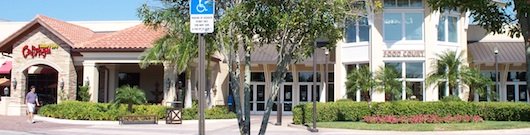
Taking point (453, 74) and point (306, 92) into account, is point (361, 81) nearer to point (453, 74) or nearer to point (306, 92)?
point (453, 74)

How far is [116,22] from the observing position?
4294 cm

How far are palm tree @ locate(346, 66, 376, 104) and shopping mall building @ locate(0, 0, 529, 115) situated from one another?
51.6 inches

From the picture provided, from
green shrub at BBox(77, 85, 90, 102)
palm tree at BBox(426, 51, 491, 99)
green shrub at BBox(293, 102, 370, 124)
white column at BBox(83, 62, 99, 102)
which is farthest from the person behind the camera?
white column at BBox(83, 62, 99, 102)

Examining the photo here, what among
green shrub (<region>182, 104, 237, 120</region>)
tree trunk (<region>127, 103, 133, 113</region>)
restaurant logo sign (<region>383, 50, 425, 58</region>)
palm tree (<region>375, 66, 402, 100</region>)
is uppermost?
restaurant logo sign (<region>383, 50, 425, 58</region>)

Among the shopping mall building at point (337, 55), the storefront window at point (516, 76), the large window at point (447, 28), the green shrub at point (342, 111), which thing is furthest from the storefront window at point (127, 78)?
the storefront window at point (516, 76)

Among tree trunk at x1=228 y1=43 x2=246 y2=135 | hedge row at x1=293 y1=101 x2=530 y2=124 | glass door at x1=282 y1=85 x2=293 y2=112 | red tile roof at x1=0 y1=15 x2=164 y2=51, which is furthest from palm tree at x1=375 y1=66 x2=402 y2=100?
tree trunk at x1=228 y1=43 x2=246 y2=135

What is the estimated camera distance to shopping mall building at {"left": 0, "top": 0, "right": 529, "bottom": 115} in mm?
30281

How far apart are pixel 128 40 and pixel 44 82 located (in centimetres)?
914

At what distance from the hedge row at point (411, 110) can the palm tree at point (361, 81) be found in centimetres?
256

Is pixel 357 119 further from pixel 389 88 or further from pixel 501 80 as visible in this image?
pixel 501 80

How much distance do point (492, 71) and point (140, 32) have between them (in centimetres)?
2041

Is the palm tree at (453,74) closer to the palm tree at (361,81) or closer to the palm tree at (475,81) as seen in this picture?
the palm tree at (475,81)

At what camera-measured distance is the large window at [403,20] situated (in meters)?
31.0

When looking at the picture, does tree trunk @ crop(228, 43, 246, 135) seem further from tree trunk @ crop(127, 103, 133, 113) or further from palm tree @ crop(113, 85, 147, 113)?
tree trunk @ crop(127, 103, 133, 113)
